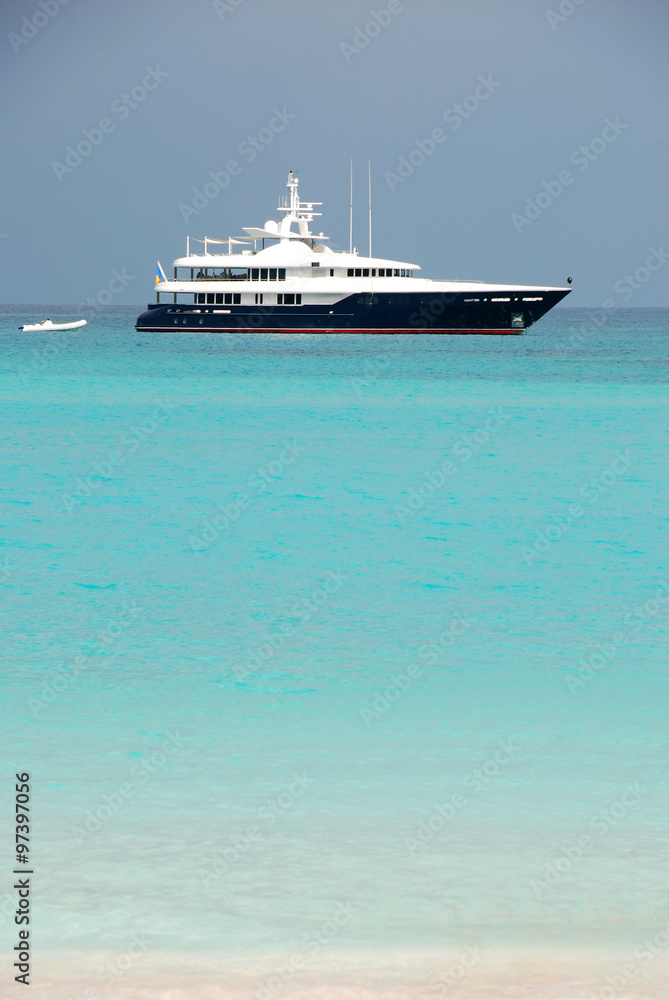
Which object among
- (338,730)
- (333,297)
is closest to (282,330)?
(333,297)

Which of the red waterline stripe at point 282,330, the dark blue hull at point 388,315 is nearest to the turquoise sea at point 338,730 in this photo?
the dark blue hull at point 388,315

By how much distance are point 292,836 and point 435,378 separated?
4038 cm

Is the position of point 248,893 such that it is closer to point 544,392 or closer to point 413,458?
point 413,458

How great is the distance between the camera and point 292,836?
5555mm

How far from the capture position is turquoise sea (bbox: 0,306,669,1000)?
449 centimetres

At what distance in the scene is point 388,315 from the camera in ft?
242

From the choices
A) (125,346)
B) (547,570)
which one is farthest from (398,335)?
(547,570)

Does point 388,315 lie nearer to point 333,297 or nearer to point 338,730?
point 333,297

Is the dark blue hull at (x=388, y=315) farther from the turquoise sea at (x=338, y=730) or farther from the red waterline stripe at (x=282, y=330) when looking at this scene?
the turquoise sea at (x=338, y=730)

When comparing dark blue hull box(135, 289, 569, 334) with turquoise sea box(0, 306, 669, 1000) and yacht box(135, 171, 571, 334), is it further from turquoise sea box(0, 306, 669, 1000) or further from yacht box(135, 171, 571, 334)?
turquoise sea box(0, 306, 669, 1000)

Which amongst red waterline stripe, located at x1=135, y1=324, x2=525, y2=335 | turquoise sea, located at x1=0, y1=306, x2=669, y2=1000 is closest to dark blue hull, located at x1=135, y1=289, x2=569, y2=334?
red waterline stripe, located at x1=135, y1=324, x2=525, y2=335

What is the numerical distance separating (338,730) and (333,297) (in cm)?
6658

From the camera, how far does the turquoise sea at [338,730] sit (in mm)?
4492

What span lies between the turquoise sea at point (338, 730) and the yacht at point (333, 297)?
51850mm
